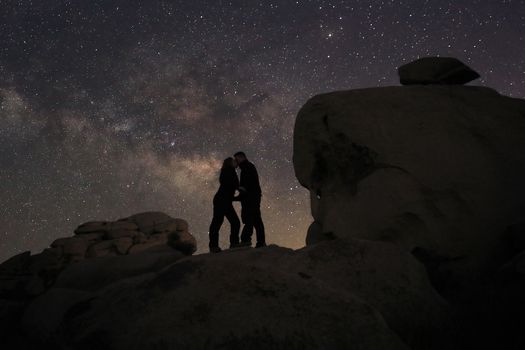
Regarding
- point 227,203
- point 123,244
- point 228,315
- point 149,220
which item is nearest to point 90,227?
point 123,244

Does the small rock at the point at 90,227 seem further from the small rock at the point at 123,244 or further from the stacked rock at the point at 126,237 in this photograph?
the small rock at the point at 123,244

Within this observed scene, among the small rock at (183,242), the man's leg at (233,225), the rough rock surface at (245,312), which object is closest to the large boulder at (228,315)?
the rough rock surface at (245,312)

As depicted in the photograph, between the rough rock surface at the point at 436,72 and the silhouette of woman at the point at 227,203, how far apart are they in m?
4.21

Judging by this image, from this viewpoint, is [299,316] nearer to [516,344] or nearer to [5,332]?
[516,344]

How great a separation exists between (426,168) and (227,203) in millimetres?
4075

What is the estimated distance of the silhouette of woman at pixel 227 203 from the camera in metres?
9.31

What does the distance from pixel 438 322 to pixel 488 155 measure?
191 inches

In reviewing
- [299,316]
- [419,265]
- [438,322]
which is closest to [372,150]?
[419,265]

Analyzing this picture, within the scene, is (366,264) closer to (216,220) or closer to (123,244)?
(216,220)

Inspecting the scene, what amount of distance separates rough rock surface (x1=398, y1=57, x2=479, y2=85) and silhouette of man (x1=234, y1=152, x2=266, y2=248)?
152 inches

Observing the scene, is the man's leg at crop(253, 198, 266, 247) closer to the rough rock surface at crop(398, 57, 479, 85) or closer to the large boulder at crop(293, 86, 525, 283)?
the large boulder at crop(293, 86, 525, 283)

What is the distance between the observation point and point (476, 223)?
7207 millimetres

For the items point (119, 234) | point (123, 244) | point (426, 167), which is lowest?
point (426, 167)

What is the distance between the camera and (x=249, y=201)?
9312 millimetres
